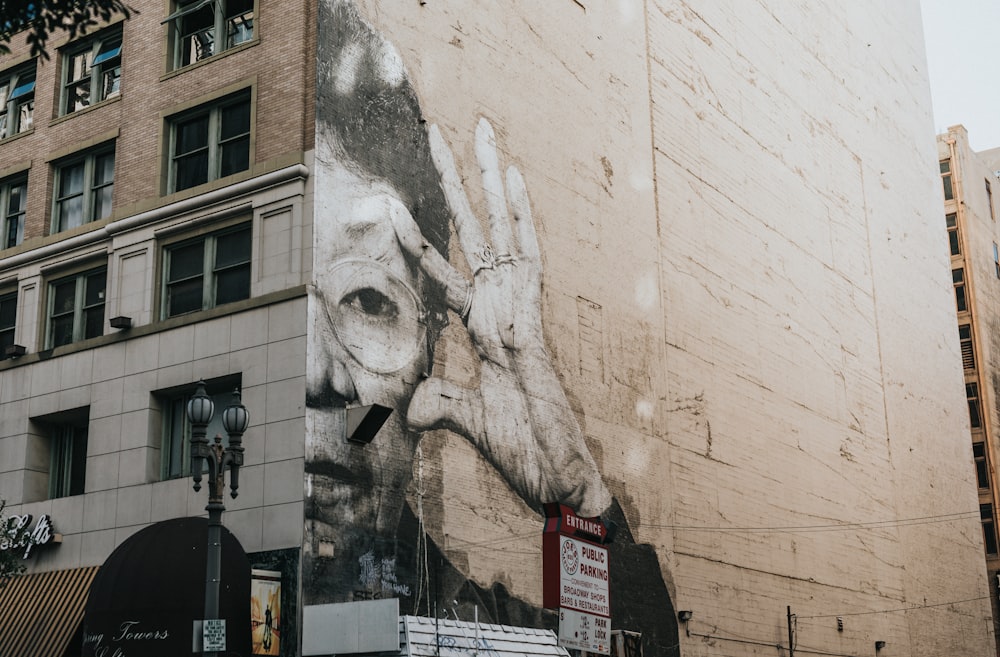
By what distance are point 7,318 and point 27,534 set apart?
697 centimetres

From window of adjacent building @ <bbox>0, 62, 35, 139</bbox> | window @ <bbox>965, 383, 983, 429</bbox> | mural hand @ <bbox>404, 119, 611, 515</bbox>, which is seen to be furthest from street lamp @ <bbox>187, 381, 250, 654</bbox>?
window @ <bbox>965, 383, 983, 429</bbox>

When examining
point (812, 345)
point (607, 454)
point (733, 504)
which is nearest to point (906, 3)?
point (812, 345)

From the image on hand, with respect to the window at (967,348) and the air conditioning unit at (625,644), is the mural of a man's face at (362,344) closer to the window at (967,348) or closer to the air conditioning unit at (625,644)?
the air conditioning unit at (625,644)

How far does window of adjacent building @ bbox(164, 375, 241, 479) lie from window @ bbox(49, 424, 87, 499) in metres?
2.93

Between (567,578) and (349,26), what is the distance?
16.5 meters

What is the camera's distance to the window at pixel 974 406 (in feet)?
287

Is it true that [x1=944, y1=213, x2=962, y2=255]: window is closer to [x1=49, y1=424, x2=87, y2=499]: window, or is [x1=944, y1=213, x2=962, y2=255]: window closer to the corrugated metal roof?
the corrugated metal roof

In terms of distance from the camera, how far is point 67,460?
34.4 m

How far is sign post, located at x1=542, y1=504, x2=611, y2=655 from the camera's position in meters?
25.5

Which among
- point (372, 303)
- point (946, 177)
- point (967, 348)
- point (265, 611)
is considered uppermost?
point (946, 177)

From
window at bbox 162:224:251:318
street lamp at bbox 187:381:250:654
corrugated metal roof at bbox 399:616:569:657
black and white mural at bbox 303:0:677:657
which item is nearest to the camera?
street lamp at bbox 187:381:250:654

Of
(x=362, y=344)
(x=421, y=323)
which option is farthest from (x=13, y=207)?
(x=421, y=323)

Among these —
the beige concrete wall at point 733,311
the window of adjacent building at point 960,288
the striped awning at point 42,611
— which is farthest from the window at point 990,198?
the striped awning at point 42,611

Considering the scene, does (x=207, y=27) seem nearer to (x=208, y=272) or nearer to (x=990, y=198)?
(x=208, y=272)
